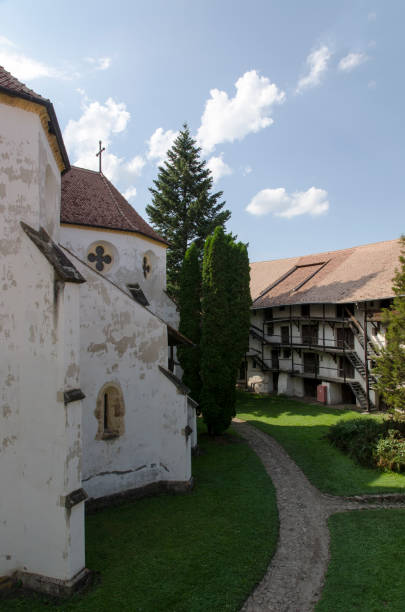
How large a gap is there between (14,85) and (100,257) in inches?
Result: 328

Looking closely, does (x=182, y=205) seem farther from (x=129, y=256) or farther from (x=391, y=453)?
(x=391, y=453)

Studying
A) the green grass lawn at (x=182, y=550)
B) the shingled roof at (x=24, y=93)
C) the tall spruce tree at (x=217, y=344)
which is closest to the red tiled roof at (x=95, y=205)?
the tall spruce tree at (x=217, y=344)

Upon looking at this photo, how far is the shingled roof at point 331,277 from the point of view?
2401 centimetres

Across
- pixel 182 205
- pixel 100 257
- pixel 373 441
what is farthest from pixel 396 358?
pixel 182 205

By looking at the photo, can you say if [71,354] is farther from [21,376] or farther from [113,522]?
[113,522]

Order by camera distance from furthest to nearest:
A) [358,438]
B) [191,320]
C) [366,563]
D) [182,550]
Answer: [191,320] < [358,438] < [182,550] < [366,563]

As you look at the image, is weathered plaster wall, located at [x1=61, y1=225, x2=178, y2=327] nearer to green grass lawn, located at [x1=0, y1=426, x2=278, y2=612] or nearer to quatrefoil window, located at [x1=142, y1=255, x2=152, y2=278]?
quatrefoil window, located at [x1=142, y1=255, x2=152, y2=278]

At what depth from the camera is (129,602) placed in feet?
23.8

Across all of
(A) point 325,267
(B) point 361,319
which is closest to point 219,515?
(B) point 361,319

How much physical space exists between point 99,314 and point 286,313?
2094 centimetres

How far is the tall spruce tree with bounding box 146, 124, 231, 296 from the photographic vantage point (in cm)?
3108

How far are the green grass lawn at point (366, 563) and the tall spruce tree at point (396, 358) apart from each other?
5.17 metres

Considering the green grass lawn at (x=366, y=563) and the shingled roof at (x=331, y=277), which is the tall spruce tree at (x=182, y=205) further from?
the green grass lawn at (x=366, y=563)

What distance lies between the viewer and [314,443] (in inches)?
689
